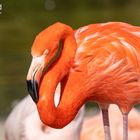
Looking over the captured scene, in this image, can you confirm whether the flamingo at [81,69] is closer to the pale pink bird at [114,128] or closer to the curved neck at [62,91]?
the curved neck at [62,91]

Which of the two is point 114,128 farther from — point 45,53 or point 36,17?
point 36,17

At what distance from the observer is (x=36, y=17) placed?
16.6 feet

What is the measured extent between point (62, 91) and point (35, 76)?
0.12 meters

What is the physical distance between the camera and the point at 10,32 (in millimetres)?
4770

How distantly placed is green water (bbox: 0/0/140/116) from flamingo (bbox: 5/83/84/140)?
1.82 m

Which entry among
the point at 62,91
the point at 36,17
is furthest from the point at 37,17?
the point at 62,91

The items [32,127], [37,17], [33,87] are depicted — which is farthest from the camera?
[37,17]

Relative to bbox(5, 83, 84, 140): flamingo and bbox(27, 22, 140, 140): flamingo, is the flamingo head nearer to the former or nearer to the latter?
bbox(27, 22, 140, 140): flamingo

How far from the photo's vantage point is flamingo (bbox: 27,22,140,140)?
1.50 meters

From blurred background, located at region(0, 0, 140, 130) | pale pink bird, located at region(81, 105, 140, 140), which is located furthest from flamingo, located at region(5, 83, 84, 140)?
blurred background, located at region(0, 0, 140, 130)

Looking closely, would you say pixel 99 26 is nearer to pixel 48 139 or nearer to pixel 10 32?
pixel 48 139

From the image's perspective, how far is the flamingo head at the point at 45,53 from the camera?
1462 millimetres

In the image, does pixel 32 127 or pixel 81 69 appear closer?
pixel 81 69

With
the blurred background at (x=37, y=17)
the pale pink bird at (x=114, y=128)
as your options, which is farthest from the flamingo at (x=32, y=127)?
the blurred background at (x=37, y=17)
